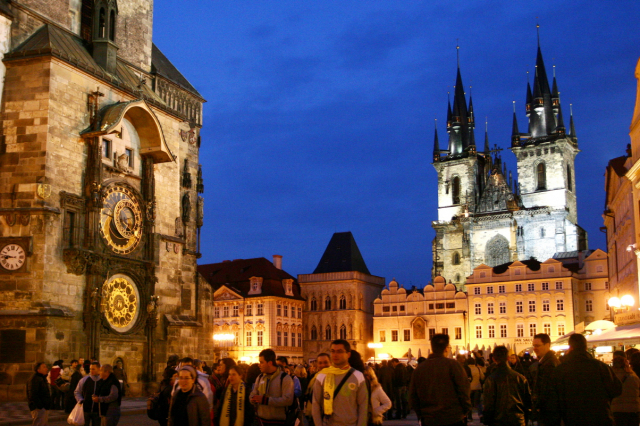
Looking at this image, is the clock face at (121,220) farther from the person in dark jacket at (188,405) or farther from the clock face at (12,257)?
the person in dark jacket at (188,405)

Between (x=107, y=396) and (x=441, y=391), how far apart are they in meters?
5.66

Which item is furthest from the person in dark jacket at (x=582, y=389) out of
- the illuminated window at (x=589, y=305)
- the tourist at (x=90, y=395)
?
the illuminated window at (x=589, y=305)

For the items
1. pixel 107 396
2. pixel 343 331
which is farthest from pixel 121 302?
pixel 343 331

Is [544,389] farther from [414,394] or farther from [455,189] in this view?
[455,189]

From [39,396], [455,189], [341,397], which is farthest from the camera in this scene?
[455,189]

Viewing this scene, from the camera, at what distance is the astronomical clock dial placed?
24.1 metres

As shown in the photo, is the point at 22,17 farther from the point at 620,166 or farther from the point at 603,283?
the point at 603,283

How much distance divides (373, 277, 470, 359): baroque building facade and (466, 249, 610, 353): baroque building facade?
1.43 metres

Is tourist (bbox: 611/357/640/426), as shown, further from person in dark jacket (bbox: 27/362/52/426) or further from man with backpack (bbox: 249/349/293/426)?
person in dark jacket (bbox: 27/362/52/426)

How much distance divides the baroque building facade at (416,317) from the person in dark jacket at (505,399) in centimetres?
5942

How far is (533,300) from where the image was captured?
6475 cm

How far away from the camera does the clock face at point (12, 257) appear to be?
70.3 ft

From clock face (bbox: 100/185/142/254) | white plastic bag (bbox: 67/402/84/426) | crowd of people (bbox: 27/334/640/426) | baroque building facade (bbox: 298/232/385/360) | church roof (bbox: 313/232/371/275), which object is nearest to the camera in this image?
crowd of people (bbox: 27/334/640/426)

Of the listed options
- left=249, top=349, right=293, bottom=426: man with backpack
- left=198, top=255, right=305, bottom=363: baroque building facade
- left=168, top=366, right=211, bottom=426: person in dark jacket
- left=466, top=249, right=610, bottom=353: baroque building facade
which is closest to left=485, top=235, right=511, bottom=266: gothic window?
left=466, top=249, right=610, bottom=353: baroque building facade
